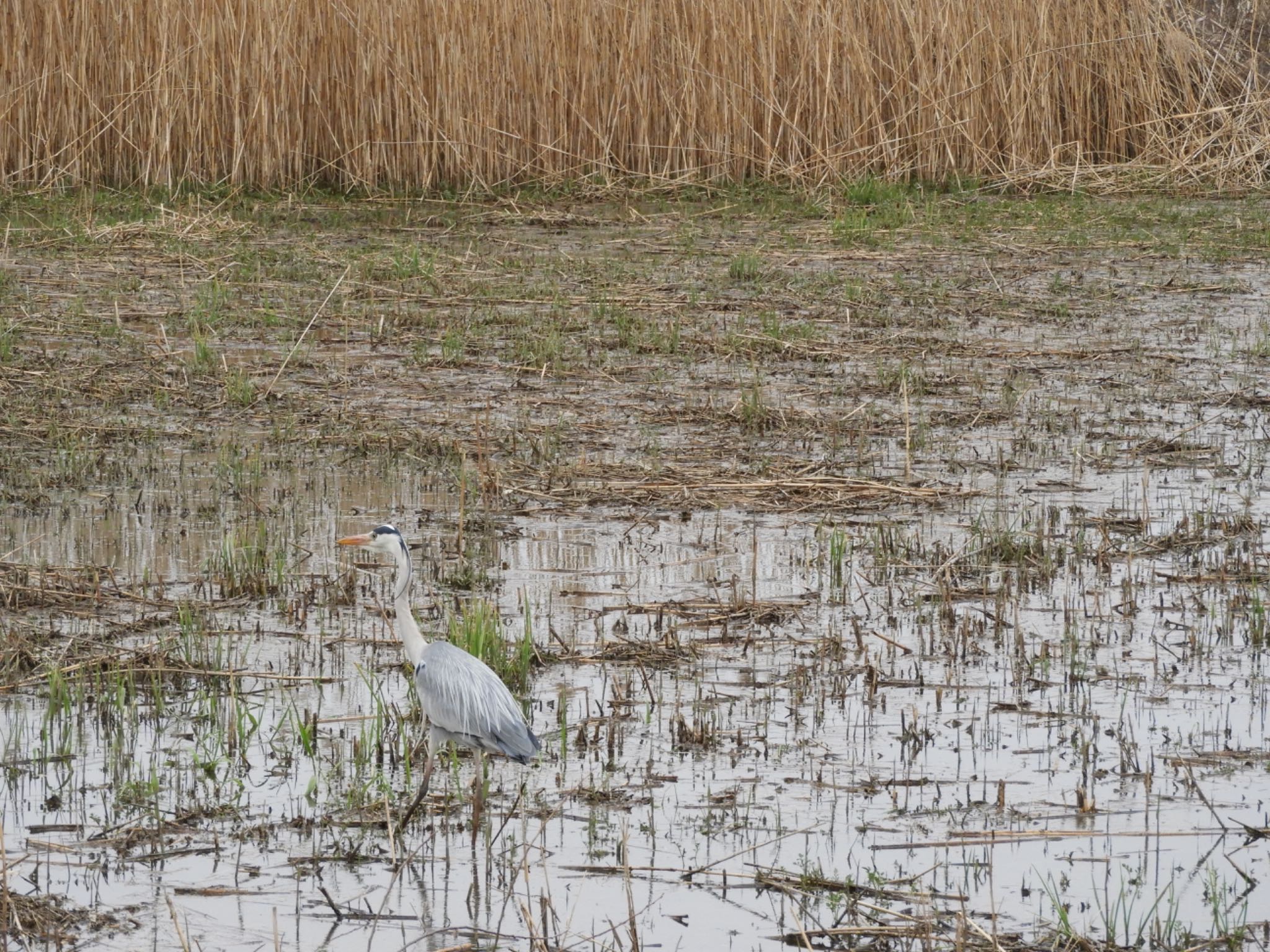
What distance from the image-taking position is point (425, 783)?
3.97 meters

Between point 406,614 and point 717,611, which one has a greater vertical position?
point 406,614

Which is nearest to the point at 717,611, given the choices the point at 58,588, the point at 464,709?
the point at 464,709

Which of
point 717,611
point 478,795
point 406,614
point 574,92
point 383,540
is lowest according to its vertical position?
point 478,795

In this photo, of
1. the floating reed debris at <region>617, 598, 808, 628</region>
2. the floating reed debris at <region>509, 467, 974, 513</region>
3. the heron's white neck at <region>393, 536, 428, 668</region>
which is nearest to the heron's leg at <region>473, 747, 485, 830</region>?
the heron's white neck at <region>393, 536, 428, 668</region>

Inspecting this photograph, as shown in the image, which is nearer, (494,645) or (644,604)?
(494,645)

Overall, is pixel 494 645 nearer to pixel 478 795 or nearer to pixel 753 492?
pixel 478 795

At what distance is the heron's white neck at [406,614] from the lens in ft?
14.2

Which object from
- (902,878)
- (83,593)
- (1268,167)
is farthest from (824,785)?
(1268,167)

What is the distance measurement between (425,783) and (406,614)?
0.54 meters

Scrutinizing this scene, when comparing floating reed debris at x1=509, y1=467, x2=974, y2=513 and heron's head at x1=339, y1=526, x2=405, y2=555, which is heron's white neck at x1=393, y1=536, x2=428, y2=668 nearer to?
heron's head at x1=339, y1=526, x2=405, y2=555

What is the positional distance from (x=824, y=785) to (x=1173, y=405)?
4.62 m

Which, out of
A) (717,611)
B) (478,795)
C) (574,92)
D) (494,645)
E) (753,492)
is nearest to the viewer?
(478,795)

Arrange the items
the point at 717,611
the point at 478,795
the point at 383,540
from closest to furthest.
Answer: the point at 478,795 → the point at 383,540 → the point at 717,611

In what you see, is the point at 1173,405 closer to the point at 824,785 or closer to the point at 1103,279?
the point at 1103,279
